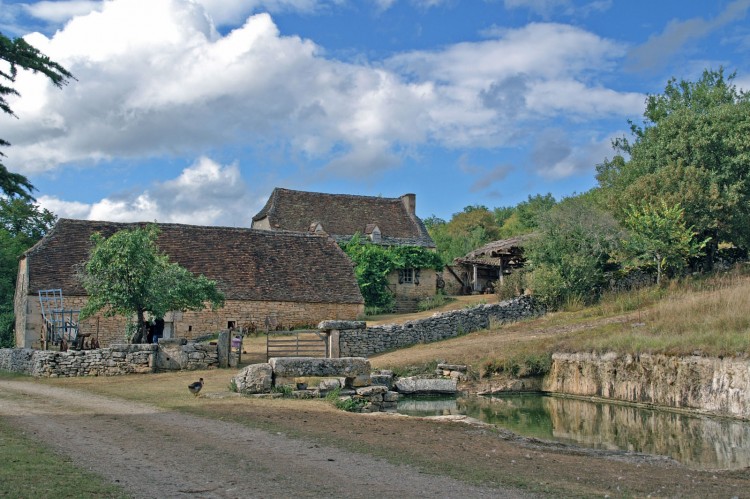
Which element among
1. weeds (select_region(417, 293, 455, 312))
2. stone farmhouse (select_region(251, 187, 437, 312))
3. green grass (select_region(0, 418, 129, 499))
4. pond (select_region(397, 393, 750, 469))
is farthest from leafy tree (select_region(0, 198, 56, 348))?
green grass (select_region(0, 418, 129, 499))

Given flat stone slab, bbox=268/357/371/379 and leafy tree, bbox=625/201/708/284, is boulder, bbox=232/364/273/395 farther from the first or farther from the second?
leafy tree, bbox=625/201/708/284

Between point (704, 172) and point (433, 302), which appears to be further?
point (433, 302)

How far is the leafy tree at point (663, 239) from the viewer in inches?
1277

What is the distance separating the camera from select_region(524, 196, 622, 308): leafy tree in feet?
109

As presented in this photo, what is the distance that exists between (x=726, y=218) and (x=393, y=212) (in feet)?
84.7

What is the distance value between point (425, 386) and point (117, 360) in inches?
409

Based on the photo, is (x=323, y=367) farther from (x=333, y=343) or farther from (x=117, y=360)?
(x=117, y=360)

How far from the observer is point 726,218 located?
1374 inches

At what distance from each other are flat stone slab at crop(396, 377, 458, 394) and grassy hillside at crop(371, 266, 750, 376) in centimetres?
184

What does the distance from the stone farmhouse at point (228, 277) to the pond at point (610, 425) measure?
1612 centimetres

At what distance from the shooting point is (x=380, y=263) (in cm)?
A: 4600

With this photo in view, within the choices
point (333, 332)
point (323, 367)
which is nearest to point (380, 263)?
point (333, 332)

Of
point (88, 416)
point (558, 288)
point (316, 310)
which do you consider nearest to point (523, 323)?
point (558, 288)

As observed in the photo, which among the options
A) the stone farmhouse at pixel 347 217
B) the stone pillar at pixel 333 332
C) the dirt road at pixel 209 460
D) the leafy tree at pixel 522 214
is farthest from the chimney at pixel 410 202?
the dirt road at pixel 209 460
